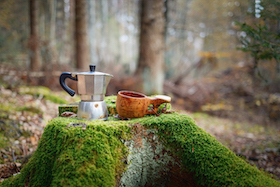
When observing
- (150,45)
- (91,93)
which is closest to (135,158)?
(91,93)

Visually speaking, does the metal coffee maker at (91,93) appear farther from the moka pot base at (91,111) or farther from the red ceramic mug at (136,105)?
the red ceramic mug at (136,105)

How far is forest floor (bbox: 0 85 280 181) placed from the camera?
2.87m

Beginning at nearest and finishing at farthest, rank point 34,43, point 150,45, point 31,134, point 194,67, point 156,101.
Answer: point 156,101 < point 31,134 < point 150,45 < point 34,43 < point 194,67

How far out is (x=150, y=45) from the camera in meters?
6.67

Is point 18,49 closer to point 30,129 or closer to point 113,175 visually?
point 30,129

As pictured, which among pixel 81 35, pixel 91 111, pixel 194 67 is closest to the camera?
pixel 91 111

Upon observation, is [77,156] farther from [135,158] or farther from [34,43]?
[34,43]

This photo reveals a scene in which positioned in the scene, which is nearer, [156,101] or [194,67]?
[156,101]

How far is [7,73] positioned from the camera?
6.22m

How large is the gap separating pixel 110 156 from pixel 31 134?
101 inches

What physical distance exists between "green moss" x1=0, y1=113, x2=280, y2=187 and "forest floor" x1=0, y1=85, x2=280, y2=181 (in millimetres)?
477

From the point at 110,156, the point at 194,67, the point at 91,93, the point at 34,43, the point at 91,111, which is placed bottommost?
the point at 110,156

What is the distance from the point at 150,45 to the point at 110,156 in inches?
220

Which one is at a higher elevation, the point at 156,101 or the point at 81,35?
the point at 81,35
